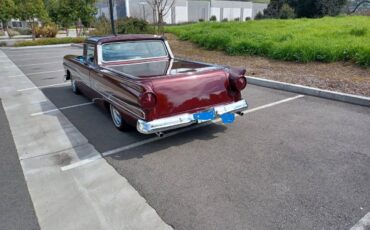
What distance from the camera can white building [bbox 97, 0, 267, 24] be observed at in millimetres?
52034

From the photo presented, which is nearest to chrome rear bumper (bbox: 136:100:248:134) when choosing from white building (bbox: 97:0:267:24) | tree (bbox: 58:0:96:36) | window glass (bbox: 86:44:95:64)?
window glass (bbox: 86:44:95:64)

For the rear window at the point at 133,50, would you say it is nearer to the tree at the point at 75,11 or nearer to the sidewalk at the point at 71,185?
the sidewalk at the point at 71,185

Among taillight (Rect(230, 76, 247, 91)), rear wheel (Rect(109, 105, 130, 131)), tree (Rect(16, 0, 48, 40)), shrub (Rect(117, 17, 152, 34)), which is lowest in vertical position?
rear wheel (Rect(109, 105, 130, 131))

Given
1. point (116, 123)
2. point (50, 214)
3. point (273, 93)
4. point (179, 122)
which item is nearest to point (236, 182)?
point (179, 122)

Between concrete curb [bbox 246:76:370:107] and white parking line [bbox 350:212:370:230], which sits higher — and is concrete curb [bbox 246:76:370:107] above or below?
above

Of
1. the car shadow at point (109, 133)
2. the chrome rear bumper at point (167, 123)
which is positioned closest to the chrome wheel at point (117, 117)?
the car shadow at point (109, 133)

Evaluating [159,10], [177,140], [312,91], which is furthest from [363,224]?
[159,10]

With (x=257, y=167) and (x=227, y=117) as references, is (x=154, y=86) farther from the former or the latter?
(x=257, y=167)

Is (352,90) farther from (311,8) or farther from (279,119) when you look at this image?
(311,8)

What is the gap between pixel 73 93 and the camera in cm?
729

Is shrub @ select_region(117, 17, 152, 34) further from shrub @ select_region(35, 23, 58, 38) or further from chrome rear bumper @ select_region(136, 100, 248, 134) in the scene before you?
chrome rear bumper @ select_region(136, 100, 248, 134)

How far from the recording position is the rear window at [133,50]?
5066 mm

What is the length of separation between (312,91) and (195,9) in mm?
62271

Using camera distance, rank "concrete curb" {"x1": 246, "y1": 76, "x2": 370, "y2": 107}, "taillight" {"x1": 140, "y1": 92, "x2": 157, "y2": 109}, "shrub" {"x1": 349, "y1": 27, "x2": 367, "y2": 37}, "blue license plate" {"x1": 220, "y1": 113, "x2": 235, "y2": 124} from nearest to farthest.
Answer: "taillight" {"x1": 140, "y1": 92, "x2": 157, "y2": 109} < "blue license plate" {"x1": 220, "y1": 113, "x2": 235, "y2": 124} < "concrete curb" {"x1": 246, "y1": 76, "x2": 370, "y2": 107} < "shrub" {"x1": 349, "y1": 27, "x2": 367, "y2": 37}
